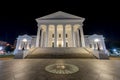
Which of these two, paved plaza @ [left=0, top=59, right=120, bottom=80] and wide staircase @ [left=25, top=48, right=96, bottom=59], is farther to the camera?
wide staircase @ [left=25, top=48, right=96, bottom=59]

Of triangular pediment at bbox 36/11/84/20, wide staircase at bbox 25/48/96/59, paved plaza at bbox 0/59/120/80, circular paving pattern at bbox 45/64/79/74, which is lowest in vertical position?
paved plaza at bbox 0/59/120/80

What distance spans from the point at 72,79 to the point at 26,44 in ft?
121

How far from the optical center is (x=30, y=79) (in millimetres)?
4066

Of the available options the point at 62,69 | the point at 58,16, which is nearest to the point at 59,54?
the point at 62,69

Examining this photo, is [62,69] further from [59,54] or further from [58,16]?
[58,16]

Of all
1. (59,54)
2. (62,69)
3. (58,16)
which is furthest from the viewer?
(58,16)

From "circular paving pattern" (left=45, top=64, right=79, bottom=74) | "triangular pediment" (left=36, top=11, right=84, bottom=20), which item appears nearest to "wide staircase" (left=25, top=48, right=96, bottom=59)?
"circular paving pattern" (left=45, top=64, right=79, bottom=74)

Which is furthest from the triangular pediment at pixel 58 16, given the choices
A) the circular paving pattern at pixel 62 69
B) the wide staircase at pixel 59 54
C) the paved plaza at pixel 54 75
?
the circular paving pattern at pixel 62 69

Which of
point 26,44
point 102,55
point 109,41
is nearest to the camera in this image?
point 102,55

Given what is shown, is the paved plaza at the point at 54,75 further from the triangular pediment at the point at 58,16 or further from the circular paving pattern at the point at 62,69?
the triangular pediment at the point at 58,16

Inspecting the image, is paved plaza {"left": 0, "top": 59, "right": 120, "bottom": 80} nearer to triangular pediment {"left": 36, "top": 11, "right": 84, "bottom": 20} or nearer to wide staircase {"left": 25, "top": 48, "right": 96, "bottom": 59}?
wide staircase {"left": 25, "top": 48, "right": 96, "bottom": 59}

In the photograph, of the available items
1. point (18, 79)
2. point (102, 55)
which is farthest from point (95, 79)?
point (102, 55)

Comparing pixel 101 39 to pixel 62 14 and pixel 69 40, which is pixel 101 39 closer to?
pixel 69 40

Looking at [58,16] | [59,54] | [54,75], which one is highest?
[58,16]
